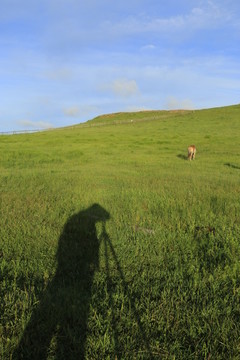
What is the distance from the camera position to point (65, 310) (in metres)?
2.96

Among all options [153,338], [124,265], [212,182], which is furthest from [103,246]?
[212,182]

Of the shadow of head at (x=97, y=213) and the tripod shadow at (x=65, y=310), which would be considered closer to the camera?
the tripod shadow at (x=65, y=310)

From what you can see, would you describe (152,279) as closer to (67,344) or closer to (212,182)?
(67,344)

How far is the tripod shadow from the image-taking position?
253 cm

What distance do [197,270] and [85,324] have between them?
1.79 m

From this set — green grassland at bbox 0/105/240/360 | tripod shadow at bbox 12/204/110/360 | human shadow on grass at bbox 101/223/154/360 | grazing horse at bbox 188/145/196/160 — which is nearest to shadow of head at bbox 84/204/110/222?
green grassland at bbox 0/105/240/360

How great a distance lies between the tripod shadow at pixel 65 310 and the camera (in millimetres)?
2531

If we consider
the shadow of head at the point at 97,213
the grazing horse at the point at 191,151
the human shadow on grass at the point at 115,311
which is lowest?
the human shadow on grass at the point at 115,311

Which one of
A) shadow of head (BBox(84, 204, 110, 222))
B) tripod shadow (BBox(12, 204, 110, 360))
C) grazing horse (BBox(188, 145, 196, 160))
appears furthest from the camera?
grazing horse (BBox(188, 145, 196, 160))

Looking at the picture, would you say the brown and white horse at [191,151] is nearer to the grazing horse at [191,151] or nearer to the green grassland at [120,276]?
the grazing horse at [191,151]

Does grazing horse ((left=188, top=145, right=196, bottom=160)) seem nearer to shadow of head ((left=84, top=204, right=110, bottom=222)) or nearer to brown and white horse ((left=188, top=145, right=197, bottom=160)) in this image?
brown and white horse ((left=188, top=145, right=197, bottom=160))

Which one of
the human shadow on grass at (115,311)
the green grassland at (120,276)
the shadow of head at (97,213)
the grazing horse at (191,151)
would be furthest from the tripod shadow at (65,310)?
the grazing horse at (191,151)

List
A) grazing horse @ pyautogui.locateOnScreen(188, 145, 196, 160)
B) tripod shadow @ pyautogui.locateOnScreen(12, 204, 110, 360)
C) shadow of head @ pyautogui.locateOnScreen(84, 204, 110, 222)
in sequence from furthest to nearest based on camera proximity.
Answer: grazing horse @ pyautogui.locateOnScreen(188, 145, 196, 160), shadow of head @ pyautogui.locateOnScreen(84, 204, 110, 222), tripod shadow @ pyautogui.locateOnScreen(12, 204, 110, 360)

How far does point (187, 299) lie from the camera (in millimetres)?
3250
